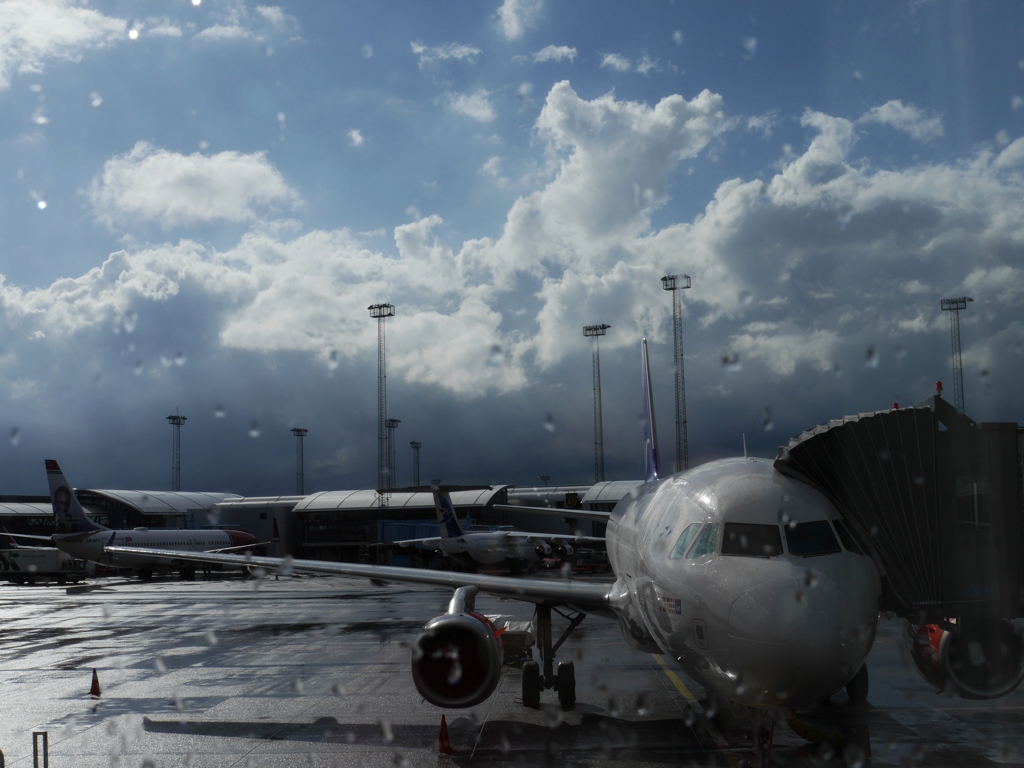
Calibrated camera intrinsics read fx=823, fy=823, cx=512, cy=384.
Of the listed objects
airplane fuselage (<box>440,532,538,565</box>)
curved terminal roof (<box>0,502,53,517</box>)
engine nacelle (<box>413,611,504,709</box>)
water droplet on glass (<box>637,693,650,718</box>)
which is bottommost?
airplane fuselage (<box>440,532,538,565</box>)

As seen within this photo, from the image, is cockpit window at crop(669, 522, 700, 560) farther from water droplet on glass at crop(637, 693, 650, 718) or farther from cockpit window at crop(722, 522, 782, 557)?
water droplet on glass at crop(637, 693, 650, 718)

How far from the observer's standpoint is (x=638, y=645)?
12.4 metres

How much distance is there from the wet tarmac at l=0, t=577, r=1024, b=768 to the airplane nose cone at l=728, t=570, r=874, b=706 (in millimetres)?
2891

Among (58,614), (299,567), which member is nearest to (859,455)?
(299,567)

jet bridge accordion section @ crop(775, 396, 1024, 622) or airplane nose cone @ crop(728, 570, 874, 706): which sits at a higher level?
jet bridge accordion section @ crop(775, 396, 1024, 622)

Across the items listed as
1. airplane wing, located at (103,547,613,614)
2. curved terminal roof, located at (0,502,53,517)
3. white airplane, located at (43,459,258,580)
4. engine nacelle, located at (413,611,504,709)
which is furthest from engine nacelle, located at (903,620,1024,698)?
curved terminal roof, located at (0,502,53,517)

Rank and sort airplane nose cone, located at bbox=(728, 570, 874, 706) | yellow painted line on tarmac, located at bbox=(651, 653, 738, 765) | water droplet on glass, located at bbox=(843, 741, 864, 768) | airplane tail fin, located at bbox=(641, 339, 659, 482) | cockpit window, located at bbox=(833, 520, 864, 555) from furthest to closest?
airplane tail fin, located at bbox=(641, 339, 659, 482)
yellow painted line on tarmac, located at bbox=(651, 653, 738, 765)
water droplet on glass, located at bbox=(843, 741, 864, 768)
cockpit window, located at bbox=(833, 520, 864, 555)
airplane nose cone, located at bbox=(728, 570, 874, 706)

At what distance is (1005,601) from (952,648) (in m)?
0.89

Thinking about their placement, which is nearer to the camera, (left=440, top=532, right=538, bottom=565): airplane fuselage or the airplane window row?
the airplane window row

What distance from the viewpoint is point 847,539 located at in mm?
8859

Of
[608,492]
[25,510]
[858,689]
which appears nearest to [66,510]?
[25,510]

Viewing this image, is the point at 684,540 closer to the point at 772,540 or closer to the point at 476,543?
the point at 772,540

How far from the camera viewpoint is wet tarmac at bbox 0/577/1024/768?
35.7ft

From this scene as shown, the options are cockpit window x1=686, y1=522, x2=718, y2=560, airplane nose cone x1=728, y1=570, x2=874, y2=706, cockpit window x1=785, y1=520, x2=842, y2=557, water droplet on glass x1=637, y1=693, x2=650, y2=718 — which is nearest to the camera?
airplane nose cone x1=728, y1=570, x2=874, y2=706
